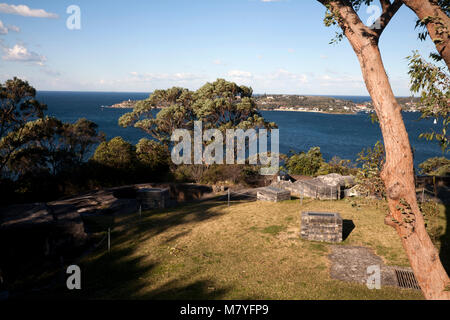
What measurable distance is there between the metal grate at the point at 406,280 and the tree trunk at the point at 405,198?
3.31 meters

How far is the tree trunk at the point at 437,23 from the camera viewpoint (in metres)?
4.92

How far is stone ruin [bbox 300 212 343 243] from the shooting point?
35.6ft

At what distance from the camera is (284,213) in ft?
45.4

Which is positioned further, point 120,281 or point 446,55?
point 120,281

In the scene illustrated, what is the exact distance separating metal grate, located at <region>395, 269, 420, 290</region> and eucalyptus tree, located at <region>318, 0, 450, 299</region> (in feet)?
10.8

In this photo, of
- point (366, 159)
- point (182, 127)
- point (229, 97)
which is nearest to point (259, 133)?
point (229, 97)

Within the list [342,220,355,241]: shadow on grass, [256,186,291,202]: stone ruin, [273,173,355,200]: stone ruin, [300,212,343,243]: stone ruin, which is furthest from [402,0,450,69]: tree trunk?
[256,186,291,202]: stone ruin

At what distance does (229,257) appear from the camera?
9891 millimetres

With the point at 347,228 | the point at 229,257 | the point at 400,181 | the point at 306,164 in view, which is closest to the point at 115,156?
the point at 306,164

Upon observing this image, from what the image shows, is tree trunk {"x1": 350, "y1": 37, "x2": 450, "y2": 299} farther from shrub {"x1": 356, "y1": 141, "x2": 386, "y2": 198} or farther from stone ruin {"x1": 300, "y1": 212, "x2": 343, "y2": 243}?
stone ruin {"x1": 300, "y1": 212, "x2": 343, "y2": 243}

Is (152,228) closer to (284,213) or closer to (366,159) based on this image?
(284,213)

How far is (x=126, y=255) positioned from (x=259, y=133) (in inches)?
928

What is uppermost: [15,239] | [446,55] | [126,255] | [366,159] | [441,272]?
[446,55]

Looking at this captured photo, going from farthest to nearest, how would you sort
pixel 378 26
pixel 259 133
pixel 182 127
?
pixel 182 127 → pixel 259 133 → pixel 378 26
